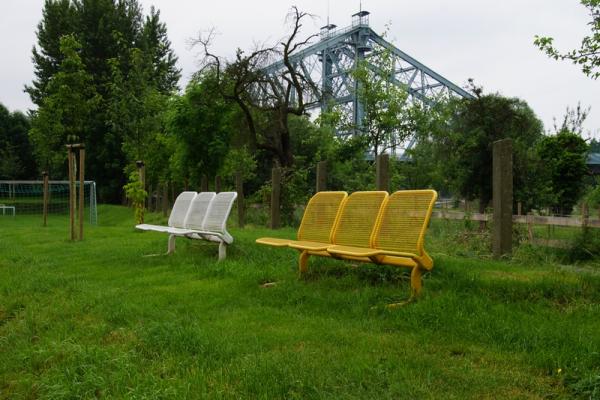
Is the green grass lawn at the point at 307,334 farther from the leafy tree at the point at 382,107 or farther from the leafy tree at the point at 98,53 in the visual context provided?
the leafy tree at the point at 98,53

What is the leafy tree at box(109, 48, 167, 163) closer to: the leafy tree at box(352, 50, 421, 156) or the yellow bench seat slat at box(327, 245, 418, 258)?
the leafy tree at box(352, 50, 421, 156)

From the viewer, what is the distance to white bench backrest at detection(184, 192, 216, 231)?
896 centimetres

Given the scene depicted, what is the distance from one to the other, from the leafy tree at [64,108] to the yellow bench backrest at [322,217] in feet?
93.8

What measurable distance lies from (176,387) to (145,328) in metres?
1.28

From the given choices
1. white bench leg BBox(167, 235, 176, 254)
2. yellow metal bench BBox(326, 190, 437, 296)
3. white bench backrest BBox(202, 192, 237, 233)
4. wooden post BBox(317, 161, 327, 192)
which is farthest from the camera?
wooden post BBox(317, 161, 327, 192)

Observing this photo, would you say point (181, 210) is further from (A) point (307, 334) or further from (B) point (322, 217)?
(A) point (307, 334)

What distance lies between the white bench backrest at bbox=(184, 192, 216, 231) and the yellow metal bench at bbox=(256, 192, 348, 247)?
229 cm

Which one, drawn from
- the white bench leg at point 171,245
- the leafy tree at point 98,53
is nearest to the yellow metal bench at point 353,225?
the white bench leg at point 171,245

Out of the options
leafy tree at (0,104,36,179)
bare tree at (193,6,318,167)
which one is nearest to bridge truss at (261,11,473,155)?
bare tree at (193,6,318,167)

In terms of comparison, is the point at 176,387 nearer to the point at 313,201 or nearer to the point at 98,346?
the point at 98,346

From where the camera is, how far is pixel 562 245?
1148cm

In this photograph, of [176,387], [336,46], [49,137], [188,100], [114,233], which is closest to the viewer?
[176,387]

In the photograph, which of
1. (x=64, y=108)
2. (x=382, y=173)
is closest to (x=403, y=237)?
(x=382, y=173)

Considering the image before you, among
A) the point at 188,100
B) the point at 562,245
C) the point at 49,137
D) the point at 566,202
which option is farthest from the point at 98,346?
the point at 49,137
